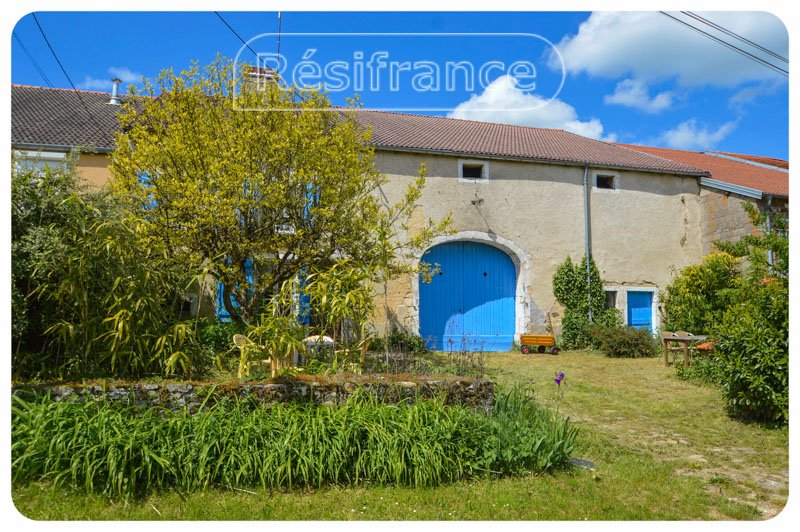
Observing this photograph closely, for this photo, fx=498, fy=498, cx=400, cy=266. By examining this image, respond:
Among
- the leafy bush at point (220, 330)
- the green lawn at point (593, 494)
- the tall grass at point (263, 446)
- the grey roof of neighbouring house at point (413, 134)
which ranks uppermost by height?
the grey roof of neighbouring house at point (413, 134)

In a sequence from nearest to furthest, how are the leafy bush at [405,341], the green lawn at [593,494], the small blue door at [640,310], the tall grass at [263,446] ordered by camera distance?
the green lawn at [593,494] < the tall grass at [263,446] < the leafy bush at [405,341] < the small blue door at [640,310]

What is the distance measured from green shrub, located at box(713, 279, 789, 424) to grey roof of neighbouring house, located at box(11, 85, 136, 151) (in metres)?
10.1

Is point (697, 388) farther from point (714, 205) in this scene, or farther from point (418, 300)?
point (714, 205)

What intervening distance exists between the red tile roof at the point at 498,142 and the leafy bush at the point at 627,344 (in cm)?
435

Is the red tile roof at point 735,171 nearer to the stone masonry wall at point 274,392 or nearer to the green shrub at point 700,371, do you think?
the green shrub at point 700,371

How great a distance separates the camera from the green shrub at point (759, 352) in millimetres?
4605

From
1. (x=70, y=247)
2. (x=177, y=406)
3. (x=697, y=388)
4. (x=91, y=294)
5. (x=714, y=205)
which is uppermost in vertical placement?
(x=714, y=205)

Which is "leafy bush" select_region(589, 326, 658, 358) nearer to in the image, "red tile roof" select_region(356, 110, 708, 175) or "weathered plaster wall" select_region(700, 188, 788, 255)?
"weathered plaster wall" select_region(700, 188, 788, 255)

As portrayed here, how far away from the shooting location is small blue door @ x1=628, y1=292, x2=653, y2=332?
13047 millimetres

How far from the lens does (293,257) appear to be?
24.4 ft

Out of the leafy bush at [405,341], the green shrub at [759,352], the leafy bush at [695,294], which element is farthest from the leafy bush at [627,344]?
the green shrub at [759,352]

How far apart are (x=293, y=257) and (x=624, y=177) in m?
9.63
